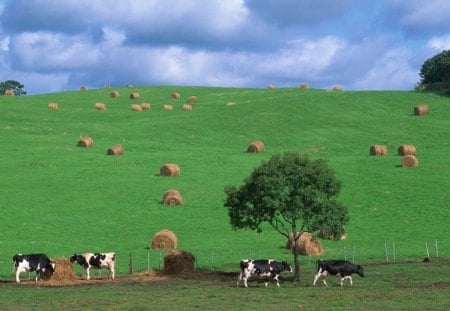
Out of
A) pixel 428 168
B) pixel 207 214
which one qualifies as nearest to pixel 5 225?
pixel 207 214

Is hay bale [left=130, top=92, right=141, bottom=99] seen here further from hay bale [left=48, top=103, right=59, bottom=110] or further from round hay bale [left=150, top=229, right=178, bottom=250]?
round hay bale [left=150, top=229, right=178, bottom=250]

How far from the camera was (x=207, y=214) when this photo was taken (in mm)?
59906

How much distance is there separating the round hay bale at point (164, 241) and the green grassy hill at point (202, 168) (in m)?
1.12

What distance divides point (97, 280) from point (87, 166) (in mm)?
33642

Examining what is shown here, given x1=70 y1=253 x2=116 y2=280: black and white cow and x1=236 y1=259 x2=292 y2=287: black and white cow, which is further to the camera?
x1=70 y1=253 x2=116 y2=280: black and white cow

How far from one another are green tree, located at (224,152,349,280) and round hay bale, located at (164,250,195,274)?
3.97 meters

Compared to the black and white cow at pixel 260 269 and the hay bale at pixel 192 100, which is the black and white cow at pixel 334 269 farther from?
the hay bale at pixel 192 100

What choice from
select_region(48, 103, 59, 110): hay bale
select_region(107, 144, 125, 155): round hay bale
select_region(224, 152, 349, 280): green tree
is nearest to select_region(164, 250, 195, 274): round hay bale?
select_region(224, 152, 349, 280): green tree

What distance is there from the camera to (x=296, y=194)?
40.4 m

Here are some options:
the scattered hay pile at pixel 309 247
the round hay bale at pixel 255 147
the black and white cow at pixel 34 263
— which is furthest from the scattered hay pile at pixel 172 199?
the black and white cow at pixel 34 263

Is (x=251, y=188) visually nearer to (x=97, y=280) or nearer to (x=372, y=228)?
(x=97, y=280)

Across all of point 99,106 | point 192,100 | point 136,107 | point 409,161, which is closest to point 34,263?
point 409,161

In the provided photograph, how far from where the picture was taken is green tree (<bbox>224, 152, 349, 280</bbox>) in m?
40.2

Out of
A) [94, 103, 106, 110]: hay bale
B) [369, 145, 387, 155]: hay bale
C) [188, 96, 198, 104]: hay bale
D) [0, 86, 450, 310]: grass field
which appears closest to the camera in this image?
[0, 86, 450, 310]: grass field
